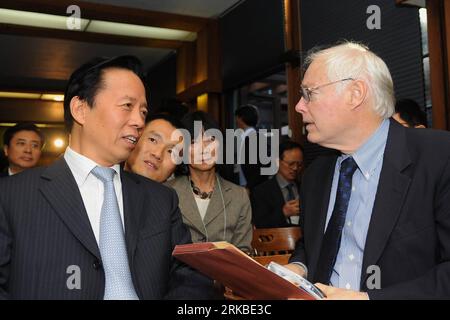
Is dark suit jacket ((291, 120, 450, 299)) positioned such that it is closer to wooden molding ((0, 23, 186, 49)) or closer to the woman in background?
the woman in background

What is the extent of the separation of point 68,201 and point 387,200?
1.00m

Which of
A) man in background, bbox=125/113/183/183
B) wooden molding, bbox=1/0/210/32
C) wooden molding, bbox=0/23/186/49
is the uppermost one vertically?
wooden molding, bbox=0/23/186/49

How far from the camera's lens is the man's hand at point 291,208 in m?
3.93

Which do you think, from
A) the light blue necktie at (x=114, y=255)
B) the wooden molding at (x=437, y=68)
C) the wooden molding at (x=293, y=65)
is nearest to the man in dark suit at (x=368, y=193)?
the light blue necktie at (x=114, y=255)

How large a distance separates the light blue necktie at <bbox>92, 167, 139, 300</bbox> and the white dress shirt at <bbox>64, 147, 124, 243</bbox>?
0.09 feet

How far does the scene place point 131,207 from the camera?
1.53m

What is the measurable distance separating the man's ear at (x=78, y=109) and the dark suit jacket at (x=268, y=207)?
106 inches

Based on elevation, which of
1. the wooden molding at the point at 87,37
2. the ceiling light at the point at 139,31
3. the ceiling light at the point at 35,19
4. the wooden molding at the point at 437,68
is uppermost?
the ceiling light at the point at 139,31

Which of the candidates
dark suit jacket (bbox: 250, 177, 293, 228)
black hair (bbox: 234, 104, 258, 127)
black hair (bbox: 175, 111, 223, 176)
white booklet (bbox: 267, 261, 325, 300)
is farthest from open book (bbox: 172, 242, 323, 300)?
black hair (bbox: 234, 104, 258, 127)

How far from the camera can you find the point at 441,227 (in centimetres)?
139

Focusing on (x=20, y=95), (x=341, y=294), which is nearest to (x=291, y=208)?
(x=341, y=294)

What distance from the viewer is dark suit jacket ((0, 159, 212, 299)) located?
1288 mm

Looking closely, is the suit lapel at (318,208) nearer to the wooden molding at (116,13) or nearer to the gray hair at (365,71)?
the gray hair at (365,71)

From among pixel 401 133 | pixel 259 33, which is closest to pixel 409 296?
pixel 401 133
